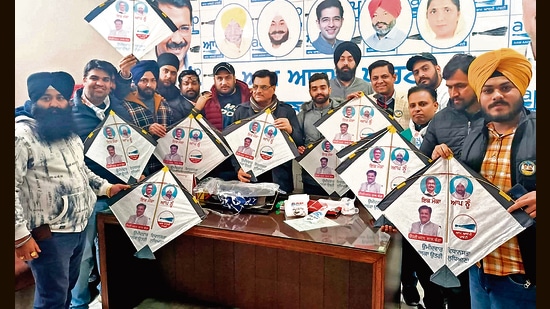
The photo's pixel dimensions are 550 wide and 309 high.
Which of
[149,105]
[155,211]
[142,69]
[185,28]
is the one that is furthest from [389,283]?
[185,28]

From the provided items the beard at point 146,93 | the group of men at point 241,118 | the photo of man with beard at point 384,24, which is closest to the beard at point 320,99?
the group of men at point 241,118

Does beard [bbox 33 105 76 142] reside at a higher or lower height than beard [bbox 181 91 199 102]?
lower

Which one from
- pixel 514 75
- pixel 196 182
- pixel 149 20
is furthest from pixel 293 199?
pixel 149 20

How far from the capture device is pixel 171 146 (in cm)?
253

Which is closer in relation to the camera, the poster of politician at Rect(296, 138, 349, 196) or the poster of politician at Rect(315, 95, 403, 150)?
the poster of politician at Rect(315, 95, 403, 150)

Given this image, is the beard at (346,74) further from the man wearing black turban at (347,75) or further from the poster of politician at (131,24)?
the poster of politician at (131,24)

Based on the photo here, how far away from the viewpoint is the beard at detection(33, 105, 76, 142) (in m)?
1.92

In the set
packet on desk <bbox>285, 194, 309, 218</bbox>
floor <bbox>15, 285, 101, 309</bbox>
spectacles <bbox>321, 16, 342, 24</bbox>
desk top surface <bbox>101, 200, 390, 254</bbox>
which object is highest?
spectacles <bbox>321, 16, 342, 24</bbox>

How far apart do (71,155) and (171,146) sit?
61 centimetres

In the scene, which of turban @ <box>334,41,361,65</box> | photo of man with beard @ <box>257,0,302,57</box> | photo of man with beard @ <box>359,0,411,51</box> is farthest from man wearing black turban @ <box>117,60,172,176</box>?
photo of man with beard @ <box>359,0,411,51</box>

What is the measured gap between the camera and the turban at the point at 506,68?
1756 mm

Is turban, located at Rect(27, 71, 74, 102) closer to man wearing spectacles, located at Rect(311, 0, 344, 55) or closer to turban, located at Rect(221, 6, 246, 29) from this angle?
turban, located at Rect(221, 6, 246, 29)

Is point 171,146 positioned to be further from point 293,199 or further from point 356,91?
point 356,91
